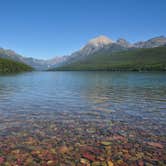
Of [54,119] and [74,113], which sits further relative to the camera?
[74,113]

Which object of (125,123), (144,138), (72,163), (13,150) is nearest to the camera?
(72,163)

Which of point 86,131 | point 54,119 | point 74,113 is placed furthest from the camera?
point 74,113

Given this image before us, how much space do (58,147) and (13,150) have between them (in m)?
2.64

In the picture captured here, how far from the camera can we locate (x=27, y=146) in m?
11.0

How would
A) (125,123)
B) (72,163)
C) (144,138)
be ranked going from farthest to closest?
(125,123) → (144,138) → (72,163)

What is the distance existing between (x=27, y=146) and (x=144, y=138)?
26.0 ft

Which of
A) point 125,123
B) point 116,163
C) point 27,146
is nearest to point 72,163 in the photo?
point 116,163

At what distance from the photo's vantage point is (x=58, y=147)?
11.0 metres

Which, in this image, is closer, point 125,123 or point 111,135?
point 111,135

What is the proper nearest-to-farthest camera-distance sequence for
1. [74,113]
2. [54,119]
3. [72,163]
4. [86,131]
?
[72,163]
[86,131]
[54,119]
[74,113]

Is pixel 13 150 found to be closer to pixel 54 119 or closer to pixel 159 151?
pixel 54 119

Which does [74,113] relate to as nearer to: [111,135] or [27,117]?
[27,117]

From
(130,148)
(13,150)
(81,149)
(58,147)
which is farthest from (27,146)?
(130,148)

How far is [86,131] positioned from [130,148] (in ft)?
12.8
